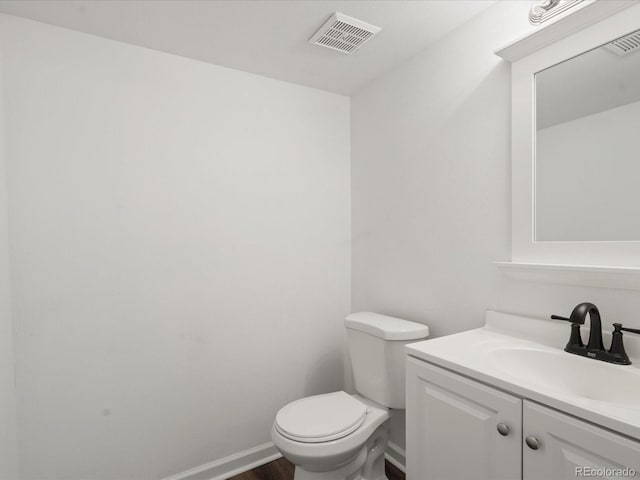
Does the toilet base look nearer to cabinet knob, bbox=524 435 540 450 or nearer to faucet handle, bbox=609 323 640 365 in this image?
cabinet knob, bbox=524 435 540 450

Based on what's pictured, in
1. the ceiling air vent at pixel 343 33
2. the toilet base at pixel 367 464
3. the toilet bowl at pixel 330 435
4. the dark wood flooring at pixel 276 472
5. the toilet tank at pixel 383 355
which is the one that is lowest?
the dark wood flooring at pixel 276 472

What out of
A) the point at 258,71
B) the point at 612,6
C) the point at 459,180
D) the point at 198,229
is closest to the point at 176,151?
the point at 198,229

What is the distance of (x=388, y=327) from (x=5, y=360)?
1622 millimetres

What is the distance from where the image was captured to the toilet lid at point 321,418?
4.83ft

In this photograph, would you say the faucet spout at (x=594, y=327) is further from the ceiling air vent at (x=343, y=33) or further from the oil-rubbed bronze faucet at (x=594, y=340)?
the ceiling air vent at (x=343, y=33)

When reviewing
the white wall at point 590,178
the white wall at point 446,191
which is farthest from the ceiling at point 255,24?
the white wall at point 590,178

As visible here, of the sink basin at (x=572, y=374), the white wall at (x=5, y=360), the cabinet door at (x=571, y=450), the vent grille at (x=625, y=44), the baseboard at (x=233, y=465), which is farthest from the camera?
the baseboard at (x=233, y=465)

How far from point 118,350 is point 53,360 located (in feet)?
0.83

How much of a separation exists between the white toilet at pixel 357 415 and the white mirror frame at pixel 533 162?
0.65 meters

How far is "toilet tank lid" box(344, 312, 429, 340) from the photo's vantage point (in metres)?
1.66

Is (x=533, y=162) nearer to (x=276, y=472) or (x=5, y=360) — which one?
(x=276, y=472)

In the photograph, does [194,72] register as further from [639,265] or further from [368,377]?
[639,265]

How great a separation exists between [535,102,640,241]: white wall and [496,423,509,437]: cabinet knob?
708mm

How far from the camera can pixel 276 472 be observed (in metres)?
1.96
